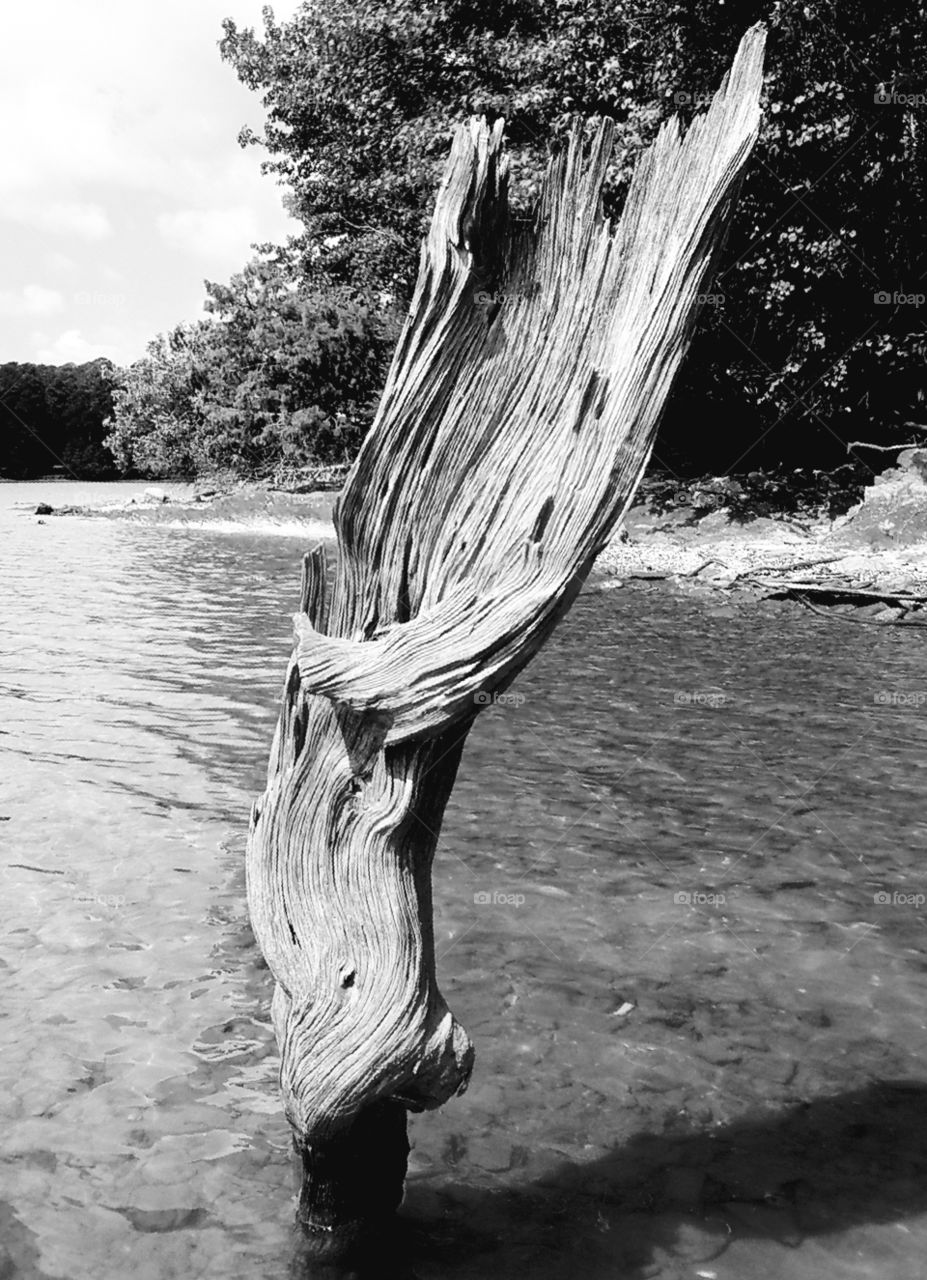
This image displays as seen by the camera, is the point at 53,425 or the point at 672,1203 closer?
the point at 672,1203

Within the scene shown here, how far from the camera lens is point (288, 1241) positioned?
3.86 m

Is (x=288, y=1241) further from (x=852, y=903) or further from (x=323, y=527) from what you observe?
(x=323, y=527)

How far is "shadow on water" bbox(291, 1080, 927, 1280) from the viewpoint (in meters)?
3.80

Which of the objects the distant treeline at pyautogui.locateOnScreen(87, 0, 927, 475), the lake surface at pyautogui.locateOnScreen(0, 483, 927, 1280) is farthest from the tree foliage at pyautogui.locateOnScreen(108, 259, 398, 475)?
the lake surface at pyautogui.locateOnScreen(0, 483, 927, 1280)

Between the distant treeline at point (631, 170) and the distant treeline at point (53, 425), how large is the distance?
182 ft

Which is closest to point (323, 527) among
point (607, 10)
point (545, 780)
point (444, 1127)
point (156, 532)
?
point (156, 532)

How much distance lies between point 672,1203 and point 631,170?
2223 cm

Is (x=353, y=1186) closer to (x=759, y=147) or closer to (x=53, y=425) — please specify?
(x=759, y=147)

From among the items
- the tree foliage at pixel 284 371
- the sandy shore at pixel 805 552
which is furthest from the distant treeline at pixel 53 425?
the sandy shore at pixel 805 552

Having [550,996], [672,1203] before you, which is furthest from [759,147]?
[672,1203]

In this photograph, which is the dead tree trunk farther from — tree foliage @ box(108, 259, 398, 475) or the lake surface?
tree foliage @ box(108, 259, 398, 475)

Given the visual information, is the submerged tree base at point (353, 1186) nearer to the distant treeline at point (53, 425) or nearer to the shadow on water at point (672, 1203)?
the shadow on water at point (672, 1203)

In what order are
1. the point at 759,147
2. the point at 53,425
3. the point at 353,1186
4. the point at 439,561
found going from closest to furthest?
the point at 439,561, the point at 353,1186, the point at 759,147, the point at 53,425

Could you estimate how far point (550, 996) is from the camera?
5.79m
